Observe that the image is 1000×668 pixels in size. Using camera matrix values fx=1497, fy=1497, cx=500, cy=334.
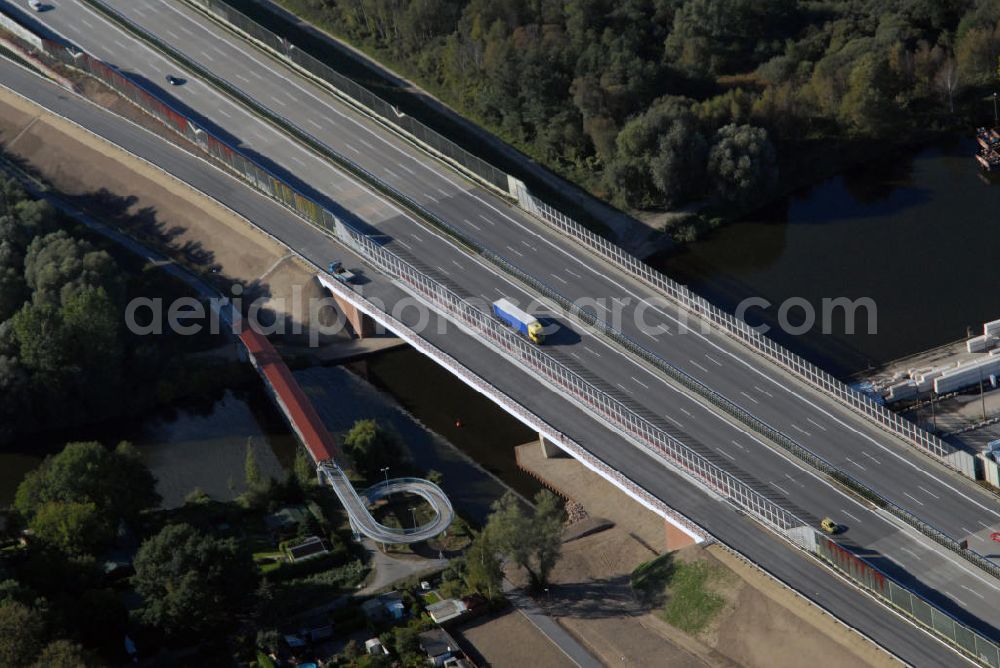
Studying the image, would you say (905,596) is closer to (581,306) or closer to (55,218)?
(581,306)

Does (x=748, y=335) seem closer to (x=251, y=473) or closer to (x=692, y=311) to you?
(x=692, y=311)

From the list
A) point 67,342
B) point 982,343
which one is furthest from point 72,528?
point 982,343

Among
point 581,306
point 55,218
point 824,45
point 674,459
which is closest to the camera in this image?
point 674,459

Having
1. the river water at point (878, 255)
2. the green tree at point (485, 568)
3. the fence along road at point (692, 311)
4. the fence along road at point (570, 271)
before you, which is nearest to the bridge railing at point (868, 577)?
the fence along road at point (692, 311)

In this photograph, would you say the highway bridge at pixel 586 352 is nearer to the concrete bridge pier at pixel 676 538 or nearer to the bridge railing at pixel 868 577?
the bridge railing at pixel 868 577

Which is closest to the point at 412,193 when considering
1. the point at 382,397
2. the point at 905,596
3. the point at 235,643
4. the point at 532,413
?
the point at 382,397

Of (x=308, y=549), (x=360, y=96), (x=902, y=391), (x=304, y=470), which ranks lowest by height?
(x=308, y=549)
